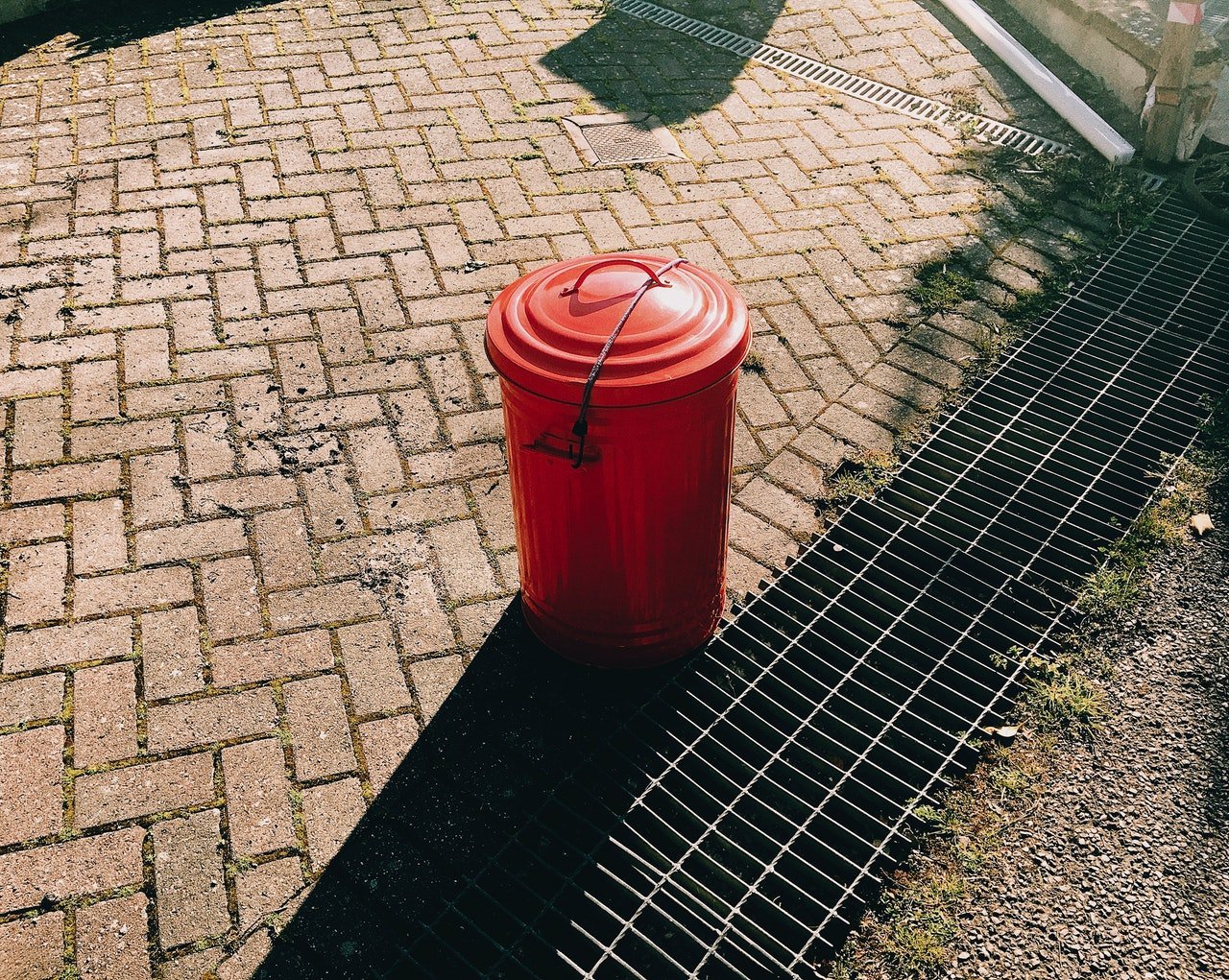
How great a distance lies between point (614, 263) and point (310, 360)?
217cm

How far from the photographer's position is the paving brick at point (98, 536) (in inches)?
151

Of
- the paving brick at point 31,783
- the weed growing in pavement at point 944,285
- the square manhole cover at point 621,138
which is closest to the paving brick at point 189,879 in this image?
the paving brick at point 31,783

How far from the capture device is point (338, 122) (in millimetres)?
6516

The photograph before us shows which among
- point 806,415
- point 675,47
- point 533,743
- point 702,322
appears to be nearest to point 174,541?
point 533,743

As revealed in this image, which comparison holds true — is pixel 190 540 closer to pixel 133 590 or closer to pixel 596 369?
pixel 133 590

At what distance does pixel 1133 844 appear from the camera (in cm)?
307

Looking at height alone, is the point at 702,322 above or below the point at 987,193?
above

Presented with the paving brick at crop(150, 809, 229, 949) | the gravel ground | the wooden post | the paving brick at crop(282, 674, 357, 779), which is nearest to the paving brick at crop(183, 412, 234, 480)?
the paving brick at crop(282, 674, 357, 779)

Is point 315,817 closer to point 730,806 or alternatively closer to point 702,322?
point 730,806

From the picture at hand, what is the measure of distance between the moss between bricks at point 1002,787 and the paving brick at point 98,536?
→ 9.76ft

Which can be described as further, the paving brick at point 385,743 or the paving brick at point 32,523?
the paving brick at point 32,523

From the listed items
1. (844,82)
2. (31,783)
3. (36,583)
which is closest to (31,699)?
(31,783)

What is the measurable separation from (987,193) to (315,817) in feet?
16.7

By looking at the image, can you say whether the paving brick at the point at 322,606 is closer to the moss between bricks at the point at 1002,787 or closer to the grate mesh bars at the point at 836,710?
the grate mesh bars at the point at 836,710
